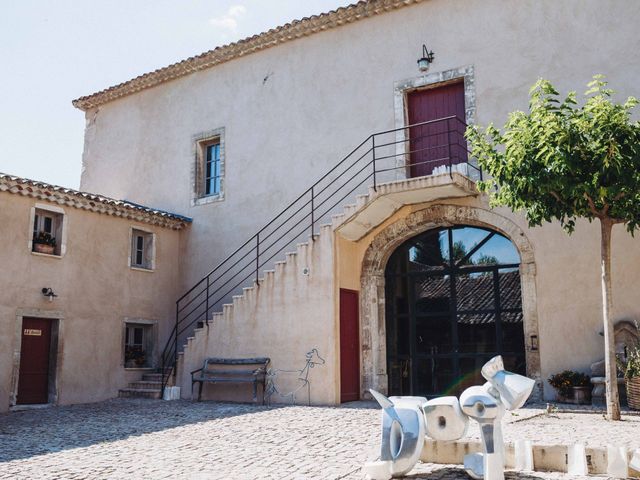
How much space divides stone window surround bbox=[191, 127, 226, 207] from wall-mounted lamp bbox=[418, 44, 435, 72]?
5.24m

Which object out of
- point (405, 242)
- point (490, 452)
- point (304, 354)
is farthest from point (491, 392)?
point (405, 242)

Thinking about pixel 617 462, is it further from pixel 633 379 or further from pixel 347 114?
pixel 347 114

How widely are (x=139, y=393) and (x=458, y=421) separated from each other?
32.1 ft

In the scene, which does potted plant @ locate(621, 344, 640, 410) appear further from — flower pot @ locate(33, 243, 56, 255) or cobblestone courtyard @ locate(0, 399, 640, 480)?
flower pot @ locate(33, 243, 56, 255)

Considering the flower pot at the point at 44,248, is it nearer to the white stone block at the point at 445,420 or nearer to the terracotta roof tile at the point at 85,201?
the terracotta roof tile at the point at 85,201

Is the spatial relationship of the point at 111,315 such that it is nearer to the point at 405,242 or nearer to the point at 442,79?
the point at 405,242

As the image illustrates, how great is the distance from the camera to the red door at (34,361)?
1234cm

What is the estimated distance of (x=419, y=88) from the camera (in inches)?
516

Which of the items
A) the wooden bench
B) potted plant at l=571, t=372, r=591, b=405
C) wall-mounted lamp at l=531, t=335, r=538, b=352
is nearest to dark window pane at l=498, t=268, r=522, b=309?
wall-mounted lamp at l=531, t=335, r=538, b=352

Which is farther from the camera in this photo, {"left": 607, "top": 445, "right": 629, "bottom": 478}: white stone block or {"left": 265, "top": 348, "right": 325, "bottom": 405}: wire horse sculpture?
{"left": 265, "top": 348, "right": 325, "bottom": 405}: wire horse sculpture

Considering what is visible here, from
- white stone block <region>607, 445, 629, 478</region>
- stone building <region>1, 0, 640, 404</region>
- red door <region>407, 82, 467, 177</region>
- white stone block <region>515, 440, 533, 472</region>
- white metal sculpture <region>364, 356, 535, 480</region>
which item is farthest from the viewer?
red door <region>407, 82, 467, 177</region>

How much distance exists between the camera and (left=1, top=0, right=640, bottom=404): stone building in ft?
37.0

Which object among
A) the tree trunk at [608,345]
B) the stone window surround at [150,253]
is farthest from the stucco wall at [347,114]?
the tree trunk at [608,345]

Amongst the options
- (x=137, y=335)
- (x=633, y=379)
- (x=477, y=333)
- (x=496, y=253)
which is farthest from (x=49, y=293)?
(x=633, y=379)
